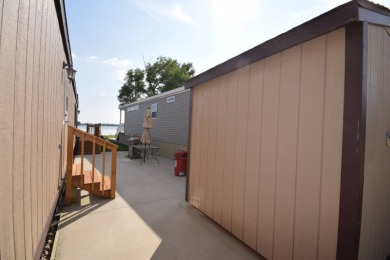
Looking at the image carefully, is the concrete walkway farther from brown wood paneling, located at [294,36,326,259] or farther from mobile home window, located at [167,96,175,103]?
mobile home window, located at [167,96,175,103]

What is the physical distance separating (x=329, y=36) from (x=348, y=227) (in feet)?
5.64

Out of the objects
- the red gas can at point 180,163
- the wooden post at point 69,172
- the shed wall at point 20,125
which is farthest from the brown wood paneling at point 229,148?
the red gas can at point 180,163

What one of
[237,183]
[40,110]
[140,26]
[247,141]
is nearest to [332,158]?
[247,141]

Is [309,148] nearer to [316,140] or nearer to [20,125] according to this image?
[316,140]

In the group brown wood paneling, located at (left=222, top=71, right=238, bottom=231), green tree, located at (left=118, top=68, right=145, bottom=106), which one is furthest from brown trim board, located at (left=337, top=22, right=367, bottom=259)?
green tree, located at (left=118, top=68, right=145, bottom=106)

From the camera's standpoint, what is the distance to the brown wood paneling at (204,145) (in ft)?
12.1

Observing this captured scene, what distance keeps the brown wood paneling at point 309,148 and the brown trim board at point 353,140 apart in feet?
0.72

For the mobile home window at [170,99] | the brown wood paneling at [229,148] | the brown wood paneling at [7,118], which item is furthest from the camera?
the mobile home window at [170,99]

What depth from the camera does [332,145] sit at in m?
1.85

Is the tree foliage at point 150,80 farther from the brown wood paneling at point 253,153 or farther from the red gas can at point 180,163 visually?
the brown wood paneling at point 253,153

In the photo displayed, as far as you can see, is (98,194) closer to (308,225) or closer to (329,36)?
(308,225)

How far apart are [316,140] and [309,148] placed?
0.11 metres

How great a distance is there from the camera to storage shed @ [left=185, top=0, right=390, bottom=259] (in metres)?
1.71

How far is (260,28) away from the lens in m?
4.43
